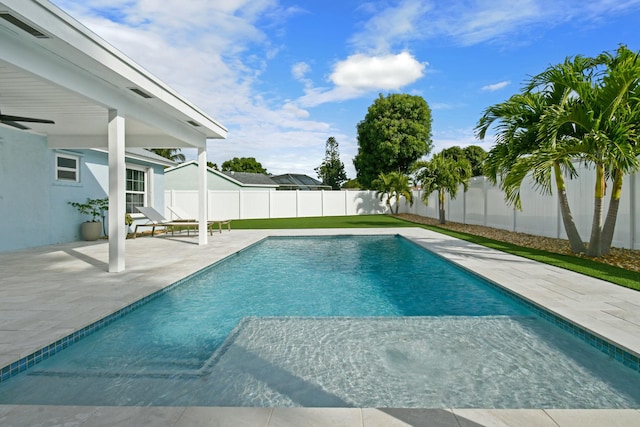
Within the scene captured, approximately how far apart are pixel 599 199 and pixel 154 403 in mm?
8268

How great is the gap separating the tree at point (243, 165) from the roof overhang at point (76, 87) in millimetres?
49444

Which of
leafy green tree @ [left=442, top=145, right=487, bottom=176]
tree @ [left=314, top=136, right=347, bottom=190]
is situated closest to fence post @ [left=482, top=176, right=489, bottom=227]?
leafy green tree @ [left=442, top=145, right=487, bottom=176]

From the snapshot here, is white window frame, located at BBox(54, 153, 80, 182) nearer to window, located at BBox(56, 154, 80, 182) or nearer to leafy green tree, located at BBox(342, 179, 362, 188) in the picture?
window, located at BBox(56, 154, 80, 182)

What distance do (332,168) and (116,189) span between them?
54.7 m

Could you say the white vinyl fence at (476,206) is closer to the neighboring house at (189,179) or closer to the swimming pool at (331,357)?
the neighboring house at (189,179)

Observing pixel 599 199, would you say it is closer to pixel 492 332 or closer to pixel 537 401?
pixel 492 332

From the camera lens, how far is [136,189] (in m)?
13.8

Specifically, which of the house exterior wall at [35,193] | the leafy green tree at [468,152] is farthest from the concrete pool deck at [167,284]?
the leafy green tree at [468,152]

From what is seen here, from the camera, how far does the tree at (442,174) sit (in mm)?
16156

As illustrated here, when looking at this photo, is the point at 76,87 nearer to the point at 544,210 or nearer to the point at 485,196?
the point at 544,210

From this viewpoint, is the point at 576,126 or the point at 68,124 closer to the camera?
the point at 576,126

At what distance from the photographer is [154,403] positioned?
2.41 m

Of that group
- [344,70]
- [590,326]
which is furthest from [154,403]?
[344,70]

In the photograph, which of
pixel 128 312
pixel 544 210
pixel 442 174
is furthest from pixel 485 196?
pixel 128 312
